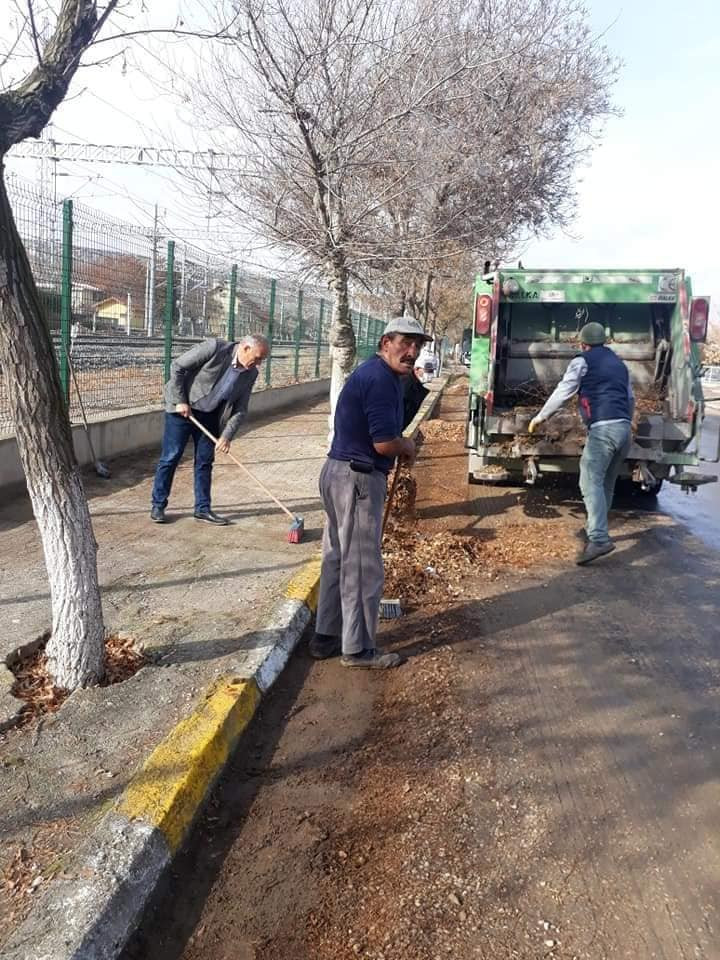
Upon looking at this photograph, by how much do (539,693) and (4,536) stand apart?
408 centimetres

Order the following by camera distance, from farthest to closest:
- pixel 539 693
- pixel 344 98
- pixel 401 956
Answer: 1. pixel 344 98
2. pixel 539 693
3. pixel 401 956

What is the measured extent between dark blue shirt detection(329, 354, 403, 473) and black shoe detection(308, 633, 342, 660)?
105cm

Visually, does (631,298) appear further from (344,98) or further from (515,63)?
(515,63)

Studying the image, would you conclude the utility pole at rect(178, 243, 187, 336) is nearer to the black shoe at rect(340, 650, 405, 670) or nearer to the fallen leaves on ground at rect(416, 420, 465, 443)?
the fallen leaves on ground at rect(416, 420, 465, 443)

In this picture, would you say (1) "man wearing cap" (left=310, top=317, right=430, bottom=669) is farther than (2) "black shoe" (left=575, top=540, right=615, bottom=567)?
No

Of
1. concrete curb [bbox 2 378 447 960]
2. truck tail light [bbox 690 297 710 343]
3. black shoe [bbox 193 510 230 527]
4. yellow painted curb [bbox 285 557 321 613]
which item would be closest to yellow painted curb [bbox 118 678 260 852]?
concrete curb [bbox 2 378 447 960]

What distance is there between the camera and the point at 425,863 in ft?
8.52

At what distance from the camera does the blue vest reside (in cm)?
638

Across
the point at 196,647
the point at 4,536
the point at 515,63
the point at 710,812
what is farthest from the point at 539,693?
the point at 515,63

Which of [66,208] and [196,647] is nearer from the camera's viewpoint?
[196,647]

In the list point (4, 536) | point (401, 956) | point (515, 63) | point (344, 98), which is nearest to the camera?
point (401, 956)

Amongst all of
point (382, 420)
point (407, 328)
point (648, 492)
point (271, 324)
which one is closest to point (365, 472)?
point (382, 420)

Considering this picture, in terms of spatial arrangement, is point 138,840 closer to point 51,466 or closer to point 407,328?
point 51,466

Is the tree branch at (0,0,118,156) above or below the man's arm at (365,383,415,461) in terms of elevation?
above
